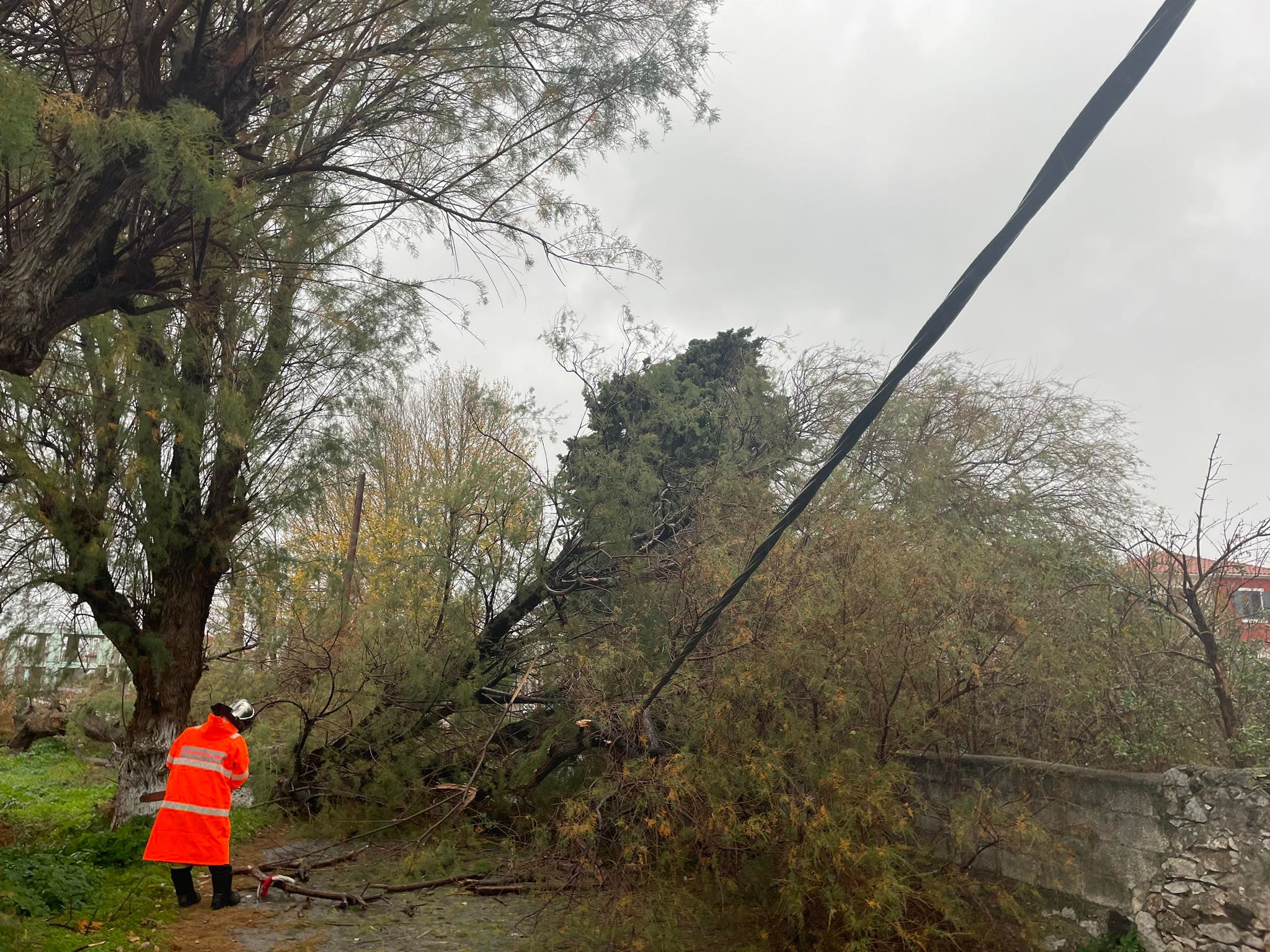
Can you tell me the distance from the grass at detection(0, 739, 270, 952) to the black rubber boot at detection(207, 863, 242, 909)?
0.27 meters

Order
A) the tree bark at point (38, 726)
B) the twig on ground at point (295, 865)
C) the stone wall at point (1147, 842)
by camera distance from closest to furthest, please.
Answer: the stone wall at point (1147, 842), the twig on ground at point (295, 865), the tree bark at point (38, 726)

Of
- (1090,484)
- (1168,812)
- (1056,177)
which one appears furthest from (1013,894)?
(1090,484)

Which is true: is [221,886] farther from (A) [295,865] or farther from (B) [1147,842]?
(B) [1147,842]

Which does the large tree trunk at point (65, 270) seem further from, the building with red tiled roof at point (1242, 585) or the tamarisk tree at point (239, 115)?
the building with red tiled roof at point (1242, 585)

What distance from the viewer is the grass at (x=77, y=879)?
203 inches

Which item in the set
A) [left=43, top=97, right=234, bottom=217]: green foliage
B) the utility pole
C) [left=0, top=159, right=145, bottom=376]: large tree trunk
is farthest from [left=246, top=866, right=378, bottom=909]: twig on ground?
[left=43, top=97, right=234, bottom=217]: green foliage

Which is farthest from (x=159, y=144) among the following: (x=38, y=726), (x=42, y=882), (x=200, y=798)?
(x=38, y=726)

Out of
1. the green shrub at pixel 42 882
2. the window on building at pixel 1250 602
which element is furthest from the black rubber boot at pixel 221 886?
the window on building at pixel 1250 602

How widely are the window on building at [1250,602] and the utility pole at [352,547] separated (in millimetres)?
7834

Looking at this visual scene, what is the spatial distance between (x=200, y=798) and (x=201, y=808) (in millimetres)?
69

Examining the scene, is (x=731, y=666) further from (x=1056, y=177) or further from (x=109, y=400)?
(x=109, y=400)

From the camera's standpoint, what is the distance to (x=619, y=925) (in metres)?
5.34

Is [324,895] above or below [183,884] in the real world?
below

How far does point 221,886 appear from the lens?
250 inches
